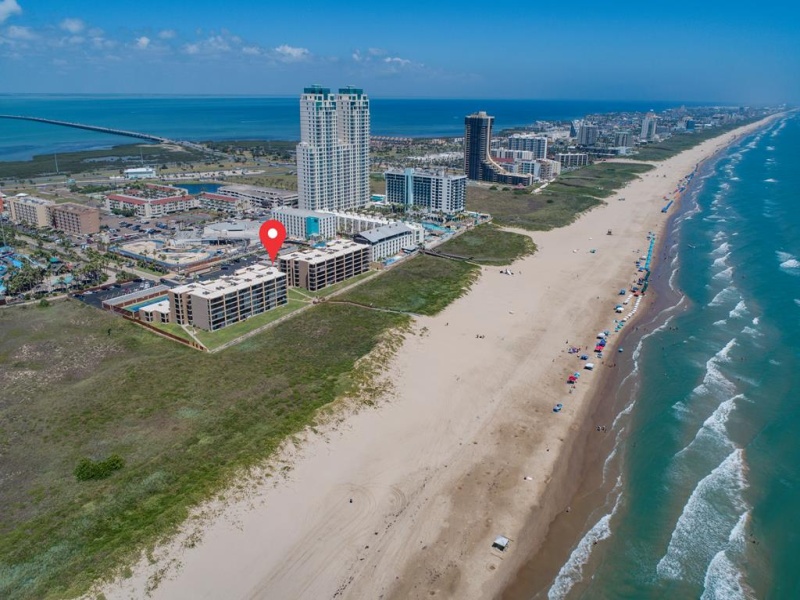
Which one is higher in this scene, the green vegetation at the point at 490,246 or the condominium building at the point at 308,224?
the condominium building at the point at 308,224

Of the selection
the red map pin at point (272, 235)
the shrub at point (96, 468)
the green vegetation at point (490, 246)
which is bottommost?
the shrub at point (96, 468)

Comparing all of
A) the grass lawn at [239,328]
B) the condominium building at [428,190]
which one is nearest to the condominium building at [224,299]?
→ the grass lawn at [239,328]

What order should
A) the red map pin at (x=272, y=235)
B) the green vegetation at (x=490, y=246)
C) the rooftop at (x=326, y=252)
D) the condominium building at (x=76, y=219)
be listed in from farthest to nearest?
the condominium building at (x=76, y=219), the green vegetation at (x=490, y=246), the red map pin at (x=272, y=235), the rooftop at (x=326, y=252)

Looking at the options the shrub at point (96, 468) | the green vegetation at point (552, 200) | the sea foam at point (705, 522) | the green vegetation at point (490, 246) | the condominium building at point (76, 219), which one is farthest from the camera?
the green vegetation at point (552, 200)

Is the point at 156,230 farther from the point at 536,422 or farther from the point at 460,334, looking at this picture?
→ the point at 536,422

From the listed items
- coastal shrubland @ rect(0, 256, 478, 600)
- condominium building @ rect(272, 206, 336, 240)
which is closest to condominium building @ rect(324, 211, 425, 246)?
condominium building @ rect(272, 206, 336, 240)

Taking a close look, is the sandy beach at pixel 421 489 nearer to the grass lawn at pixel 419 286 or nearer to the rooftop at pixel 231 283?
the grass lawn at pixel 419 286
